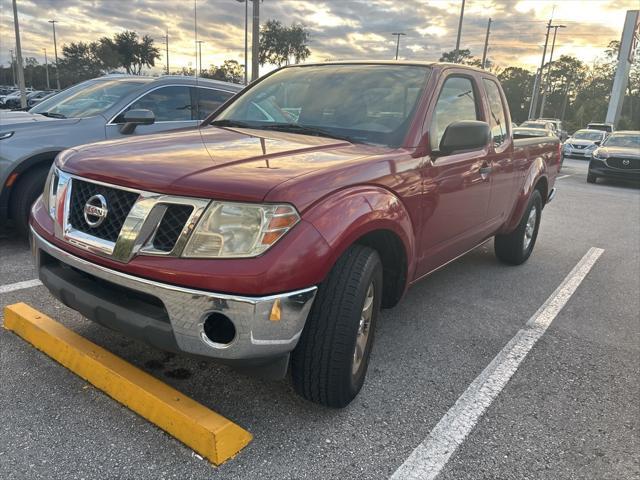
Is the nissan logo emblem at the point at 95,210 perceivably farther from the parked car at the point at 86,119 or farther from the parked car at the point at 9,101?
the parked car at the point at 9,101

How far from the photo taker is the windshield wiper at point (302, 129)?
120 inches

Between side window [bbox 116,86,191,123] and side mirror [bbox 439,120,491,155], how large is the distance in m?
3.61

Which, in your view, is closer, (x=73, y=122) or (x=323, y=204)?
(x=323, y=204)

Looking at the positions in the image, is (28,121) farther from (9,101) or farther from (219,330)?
(9,101)

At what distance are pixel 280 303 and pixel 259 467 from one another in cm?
71

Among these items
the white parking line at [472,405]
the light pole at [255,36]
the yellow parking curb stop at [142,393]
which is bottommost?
the white parking line at [472,405]

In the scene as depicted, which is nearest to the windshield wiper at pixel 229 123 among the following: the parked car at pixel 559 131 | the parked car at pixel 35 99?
the parked car at pixel 35 99

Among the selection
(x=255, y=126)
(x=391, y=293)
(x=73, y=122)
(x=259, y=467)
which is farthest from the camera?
(x=73, y=122)

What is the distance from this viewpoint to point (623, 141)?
15266 millimetres

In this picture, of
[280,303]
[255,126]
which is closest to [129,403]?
[280,303]

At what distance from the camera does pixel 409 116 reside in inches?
120

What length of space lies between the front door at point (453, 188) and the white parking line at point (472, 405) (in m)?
0.72

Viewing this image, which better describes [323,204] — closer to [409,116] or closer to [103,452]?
[409,116]

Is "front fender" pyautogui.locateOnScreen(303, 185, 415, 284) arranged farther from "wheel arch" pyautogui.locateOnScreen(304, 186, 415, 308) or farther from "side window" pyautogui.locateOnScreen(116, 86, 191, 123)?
"side window" pyautogui.locateOnScreen(116, 86, 191, 123)
